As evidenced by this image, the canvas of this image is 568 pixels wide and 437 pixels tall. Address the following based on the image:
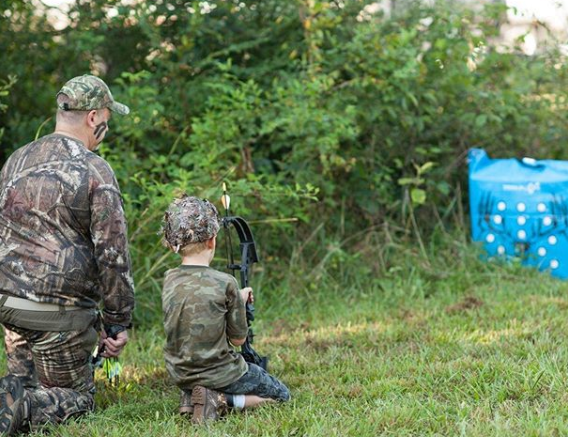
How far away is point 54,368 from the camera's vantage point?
4.39 m

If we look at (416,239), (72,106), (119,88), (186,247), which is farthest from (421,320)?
(119,88)

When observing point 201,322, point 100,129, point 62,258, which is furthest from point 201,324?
point 100,129

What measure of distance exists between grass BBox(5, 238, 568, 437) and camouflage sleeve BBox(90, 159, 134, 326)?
56cm

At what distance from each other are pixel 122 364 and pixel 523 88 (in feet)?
15.1

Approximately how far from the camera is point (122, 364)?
17.5ft

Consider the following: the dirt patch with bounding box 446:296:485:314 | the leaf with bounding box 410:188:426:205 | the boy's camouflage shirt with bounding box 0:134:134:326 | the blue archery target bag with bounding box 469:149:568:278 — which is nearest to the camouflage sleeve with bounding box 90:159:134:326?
the boy's camouflage shirt with bounding box 0:134:134:326

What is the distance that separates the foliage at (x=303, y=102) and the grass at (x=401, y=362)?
1.82 ft

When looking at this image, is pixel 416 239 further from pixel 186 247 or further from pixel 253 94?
pixel 186 247

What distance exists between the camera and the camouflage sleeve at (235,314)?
424 cm

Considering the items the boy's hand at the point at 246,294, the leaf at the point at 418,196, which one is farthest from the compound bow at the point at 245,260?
the leaf at the point at 418,196

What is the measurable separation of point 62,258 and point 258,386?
45.5 inches

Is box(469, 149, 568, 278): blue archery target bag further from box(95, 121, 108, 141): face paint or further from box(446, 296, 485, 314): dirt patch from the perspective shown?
box(95, 121, 108, 141): face paint

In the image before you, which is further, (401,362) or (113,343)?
(401,362)

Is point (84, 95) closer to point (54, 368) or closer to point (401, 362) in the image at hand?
point (54, 368)
